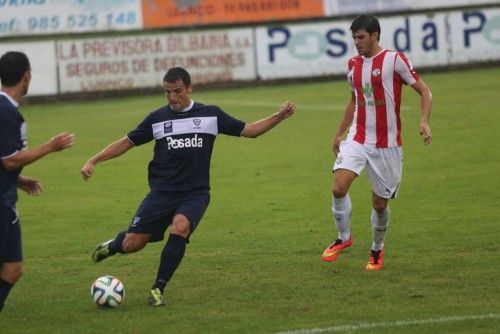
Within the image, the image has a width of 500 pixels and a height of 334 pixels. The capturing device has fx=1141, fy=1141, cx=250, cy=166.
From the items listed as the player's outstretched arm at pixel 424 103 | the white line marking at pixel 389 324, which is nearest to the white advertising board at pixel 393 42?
the player's outstretched arm at pixel 424 103

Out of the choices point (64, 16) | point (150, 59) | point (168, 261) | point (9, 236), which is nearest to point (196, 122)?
point (168, 261)

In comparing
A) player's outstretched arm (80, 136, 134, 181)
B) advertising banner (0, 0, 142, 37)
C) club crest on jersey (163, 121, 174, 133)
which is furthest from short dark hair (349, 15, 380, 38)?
advertising banner (0, 0, 142, 37)

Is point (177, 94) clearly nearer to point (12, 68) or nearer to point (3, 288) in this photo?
point (12, 68)

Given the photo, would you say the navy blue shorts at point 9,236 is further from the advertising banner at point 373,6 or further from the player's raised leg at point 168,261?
the advertising banner at point 373,6

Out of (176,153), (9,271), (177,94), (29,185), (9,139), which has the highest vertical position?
(177,94)

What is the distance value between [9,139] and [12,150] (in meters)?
0.09

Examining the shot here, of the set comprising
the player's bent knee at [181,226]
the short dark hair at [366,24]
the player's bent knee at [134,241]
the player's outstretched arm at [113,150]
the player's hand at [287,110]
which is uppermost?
the short dark hair at [366,24]

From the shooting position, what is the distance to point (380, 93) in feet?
38.8

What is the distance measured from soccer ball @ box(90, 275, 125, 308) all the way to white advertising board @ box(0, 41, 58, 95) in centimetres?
2467

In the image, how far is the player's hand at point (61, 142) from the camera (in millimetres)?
8961

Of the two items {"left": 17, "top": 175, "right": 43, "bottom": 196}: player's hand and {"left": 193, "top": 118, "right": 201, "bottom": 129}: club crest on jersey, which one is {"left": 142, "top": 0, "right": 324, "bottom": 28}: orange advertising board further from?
{"left": 17, "top": 175, "right": 43, "bottom": 196}: player's hand

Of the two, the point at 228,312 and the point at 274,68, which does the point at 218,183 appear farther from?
the point at 274,68

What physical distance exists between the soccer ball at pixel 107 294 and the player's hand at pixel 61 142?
5.66 ft

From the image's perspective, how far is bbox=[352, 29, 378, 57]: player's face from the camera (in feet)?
38.2
